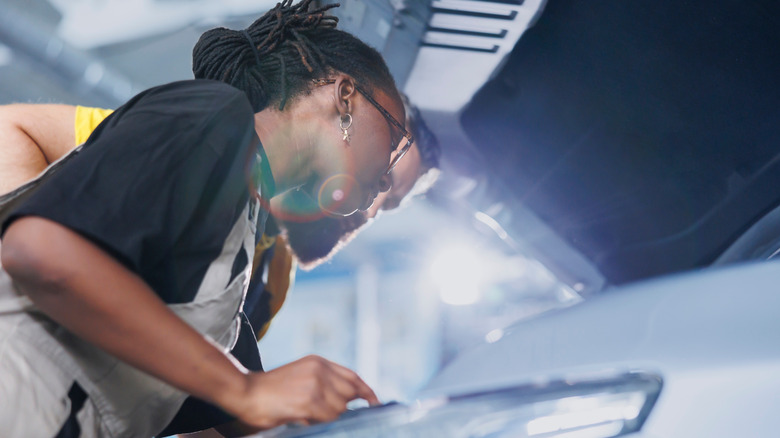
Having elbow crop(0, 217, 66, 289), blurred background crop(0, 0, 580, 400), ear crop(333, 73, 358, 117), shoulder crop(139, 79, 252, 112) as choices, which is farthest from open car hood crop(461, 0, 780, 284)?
elbow crop(0, 217, 66, 289)

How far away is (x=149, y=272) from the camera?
0.61 m

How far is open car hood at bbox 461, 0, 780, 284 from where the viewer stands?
37.6 inches

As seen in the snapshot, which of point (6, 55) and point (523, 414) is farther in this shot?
point (6, 55)

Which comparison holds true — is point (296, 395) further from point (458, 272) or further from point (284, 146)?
point (458, 272)

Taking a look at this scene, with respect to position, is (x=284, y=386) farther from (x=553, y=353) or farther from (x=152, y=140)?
(x=553, y=353)

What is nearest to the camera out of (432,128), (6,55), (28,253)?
(28,253)

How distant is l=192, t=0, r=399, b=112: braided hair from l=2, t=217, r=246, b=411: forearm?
44 cm

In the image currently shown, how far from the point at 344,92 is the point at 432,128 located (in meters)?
Result: 0.40

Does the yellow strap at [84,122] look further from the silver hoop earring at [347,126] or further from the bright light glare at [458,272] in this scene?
the bright light glare at [458,272]

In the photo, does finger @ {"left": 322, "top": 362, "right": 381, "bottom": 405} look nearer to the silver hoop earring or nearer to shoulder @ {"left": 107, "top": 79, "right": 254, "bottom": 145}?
shoulder @ {"left": 107, "top": 79, "right": 254, "bottom": 145}

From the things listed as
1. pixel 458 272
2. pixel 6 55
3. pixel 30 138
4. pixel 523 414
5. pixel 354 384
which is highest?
pixel 523 414

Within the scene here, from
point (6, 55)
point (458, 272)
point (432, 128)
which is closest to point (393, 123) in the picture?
point (432, 128)

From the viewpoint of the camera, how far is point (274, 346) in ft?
24.8

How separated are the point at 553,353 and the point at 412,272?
653 centimetres
